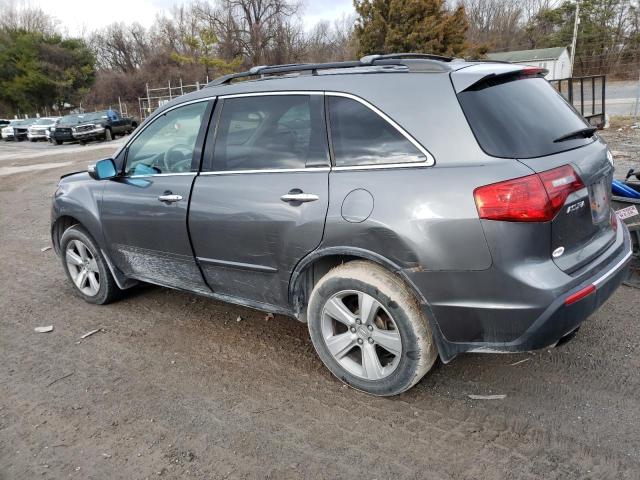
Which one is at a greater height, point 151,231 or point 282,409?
point 151,231

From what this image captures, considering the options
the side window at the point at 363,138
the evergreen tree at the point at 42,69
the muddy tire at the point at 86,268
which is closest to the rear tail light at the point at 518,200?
the side window at the point at 363,138

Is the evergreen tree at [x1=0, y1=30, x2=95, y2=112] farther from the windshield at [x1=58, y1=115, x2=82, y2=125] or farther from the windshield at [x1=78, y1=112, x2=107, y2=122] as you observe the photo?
the windshield at [x1=78, y1=112, x2=107, y2=122]

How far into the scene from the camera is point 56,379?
3.43 metres

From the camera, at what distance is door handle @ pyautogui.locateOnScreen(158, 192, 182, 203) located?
3.56 m

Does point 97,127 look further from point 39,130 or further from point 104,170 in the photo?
point 104,170

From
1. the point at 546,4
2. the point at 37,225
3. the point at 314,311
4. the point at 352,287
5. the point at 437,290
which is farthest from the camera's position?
the point at 546,4

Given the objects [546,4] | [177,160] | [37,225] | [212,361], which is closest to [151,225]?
[177,160]

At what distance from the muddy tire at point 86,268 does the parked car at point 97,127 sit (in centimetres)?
2495

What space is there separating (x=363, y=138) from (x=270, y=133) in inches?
26.7

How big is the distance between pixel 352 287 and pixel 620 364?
1.75 m

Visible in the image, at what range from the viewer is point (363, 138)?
285 cm

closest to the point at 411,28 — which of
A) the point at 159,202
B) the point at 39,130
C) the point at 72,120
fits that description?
the point at 72,120

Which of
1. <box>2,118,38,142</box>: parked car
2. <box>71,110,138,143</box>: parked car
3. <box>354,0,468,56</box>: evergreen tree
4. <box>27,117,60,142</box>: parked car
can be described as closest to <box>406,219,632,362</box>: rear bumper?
<box>71,110,138,143</box>: parked car

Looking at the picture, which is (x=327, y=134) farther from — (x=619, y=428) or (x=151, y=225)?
(x=619, y=428)
